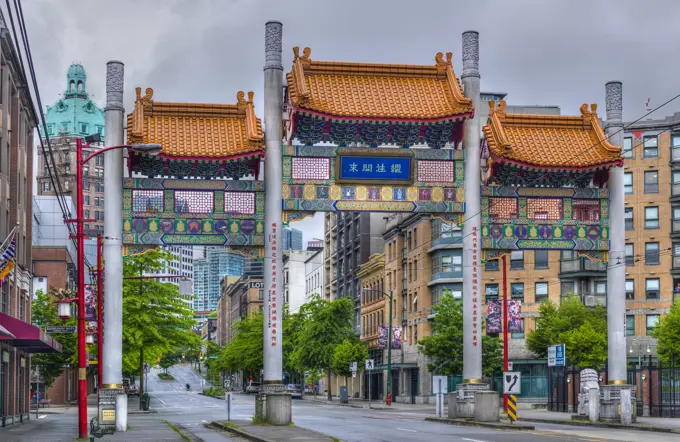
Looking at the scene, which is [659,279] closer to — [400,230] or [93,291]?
[400,230]

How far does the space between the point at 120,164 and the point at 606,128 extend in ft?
61.0

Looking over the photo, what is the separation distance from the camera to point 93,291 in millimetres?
45875

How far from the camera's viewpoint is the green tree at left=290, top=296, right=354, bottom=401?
10031 centimetres

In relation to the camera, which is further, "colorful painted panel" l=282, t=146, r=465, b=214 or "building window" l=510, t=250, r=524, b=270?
"building window" l=510, t=250, r=524, b=270

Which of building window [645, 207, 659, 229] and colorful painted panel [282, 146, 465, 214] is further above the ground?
building window [645, 207, 659, 229]

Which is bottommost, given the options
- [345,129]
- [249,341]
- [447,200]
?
[249,341]

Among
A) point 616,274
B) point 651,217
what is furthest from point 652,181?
point 616,274

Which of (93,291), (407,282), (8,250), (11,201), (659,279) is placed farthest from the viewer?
(407,282)

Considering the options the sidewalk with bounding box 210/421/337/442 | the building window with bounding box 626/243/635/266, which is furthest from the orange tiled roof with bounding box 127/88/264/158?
the building window with bounding box 626/243/635/266

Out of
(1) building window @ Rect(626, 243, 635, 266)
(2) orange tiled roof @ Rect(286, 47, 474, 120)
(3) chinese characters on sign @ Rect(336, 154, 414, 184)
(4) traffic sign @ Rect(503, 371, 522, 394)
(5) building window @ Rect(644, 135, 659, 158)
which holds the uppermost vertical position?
(5) building window @ Rect(644, 135, 659, 158)

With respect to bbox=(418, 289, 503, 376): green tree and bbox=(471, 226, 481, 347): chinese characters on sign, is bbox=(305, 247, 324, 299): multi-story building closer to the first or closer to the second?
bbox=(418, 289, 503, 376): green tree

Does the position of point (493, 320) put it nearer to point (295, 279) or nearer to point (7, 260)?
point (7, 260)

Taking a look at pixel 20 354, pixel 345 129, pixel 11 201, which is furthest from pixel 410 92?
pixel 20 354

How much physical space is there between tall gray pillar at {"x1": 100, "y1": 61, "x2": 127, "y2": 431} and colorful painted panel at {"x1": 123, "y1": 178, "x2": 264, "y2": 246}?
1.45ft
